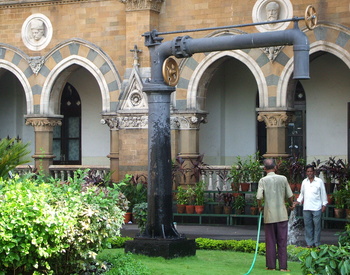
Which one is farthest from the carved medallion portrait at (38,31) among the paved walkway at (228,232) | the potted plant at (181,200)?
the paved walkway at (228,232)

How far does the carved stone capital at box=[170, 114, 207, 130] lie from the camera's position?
21.2 metres

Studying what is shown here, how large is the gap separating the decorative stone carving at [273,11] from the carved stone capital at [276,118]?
191 cm

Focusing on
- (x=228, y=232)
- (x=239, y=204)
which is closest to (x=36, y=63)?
(x=239, y=204)

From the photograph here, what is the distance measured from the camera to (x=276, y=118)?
2012cm

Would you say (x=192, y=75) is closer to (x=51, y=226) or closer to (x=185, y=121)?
(x=185, y=121)

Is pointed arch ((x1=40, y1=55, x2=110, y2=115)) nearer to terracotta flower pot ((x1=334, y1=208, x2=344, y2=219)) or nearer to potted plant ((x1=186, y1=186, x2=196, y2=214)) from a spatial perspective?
potted plant ((x1=186, y1=186, x2=196, y2=214))

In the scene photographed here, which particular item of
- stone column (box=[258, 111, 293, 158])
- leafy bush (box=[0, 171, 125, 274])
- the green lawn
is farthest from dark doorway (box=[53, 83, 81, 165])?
leafy bush (box=[0, 171, 125, 274])

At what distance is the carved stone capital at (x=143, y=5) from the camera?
21188 mm

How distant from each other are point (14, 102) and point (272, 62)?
8.84 meters

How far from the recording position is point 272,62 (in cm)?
2023

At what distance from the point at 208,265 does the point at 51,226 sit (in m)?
3.30

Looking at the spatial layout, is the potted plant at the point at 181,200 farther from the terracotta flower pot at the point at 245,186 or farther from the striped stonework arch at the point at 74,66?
the striped stonework arch at the point at 74,66

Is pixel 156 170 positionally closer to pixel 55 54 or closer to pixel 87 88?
pixel 55 54

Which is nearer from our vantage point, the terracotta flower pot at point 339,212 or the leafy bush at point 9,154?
the leafy bush at point 9,154
